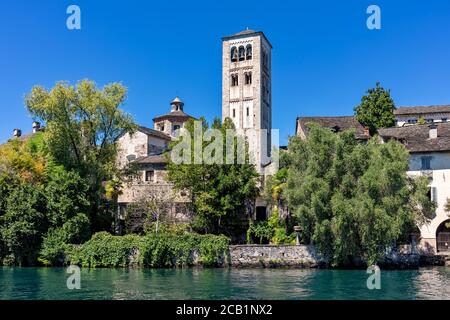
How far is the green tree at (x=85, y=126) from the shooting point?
43750 millimetres

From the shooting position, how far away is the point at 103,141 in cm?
4609

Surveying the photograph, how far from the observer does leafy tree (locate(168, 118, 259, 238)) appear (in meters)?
43.3

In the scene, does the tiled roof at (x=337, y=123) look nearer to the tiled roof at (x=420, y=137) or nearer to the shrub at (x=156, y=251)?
the tiled roof at (x=420, y=137)

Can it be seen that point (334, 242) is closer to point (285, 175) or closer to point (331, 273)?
point (331, 273)

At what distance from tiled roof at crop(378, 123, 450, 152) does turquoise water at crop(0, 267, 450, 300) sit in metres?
11.4

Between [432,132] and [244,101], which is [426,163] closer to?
[432,132]

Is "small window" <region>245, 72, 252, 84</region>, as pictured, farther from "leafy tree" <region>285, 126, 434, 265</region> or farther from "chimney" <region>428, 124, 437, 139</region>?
"leafy tree" <region>285, 126, 434, 265</region>

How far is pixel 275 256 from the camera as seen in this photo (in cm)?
3900

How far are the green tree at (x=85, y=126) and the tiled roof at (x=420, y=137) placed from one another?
23.7 m

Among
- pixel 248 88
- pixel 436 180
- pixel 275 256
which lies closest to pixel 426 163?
pixel 436 180

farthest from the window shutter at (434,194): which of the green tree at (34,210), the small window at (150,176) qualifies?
the green tree at (34,210)

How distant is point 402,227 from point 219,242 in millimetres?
13367
